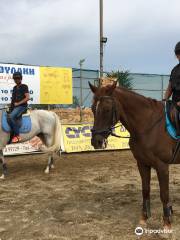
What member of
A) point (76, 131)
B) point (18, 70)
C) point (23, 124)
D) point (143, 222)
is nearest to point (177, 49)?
point (143, 222)

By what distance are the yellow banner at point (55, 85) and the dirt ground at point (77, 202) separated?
10.9ft

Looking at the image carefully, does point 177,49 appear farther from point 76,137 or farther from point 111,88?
point 76,137

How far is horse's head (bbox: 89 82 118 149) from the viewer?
5.22 metres

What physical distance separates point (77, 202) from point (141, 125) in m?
2.43

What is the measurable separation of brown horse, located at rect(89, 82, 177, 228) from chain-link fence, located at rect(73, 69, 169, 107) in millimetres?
9574

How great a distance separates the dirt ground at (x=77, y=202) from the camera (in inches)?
222

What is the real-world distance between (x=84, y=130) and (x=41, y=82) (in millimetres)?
2380

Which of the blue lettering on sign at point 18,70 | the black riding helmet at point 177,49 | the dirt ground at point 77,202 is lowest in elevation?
the dirt ground at point 77,202

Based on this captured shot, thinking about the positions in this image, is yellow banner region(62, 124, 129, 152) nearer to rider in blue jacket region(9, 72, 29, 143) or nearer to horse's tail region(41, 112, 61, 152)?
horse's tail region(41, 112, 61, 152)

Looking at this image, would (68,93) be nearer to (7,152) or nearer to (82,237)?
(7,152)

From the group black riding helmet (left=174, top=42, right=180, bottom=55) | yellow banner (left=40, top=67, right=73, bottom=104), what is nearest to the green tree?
yellow banner (left=40, top=67, right=73, bottom=104)

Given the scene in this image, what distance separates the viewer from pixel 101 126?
17.2ft

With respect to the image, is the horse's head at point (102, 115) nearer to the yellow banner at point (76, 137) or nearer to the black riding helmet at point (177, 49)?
the black riding helmet at point (177, 49)

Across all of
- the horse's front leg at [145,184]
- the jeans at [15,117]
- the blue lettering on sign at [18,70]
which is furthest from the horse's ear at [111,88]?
the blue lettering on sign at [18,70]
